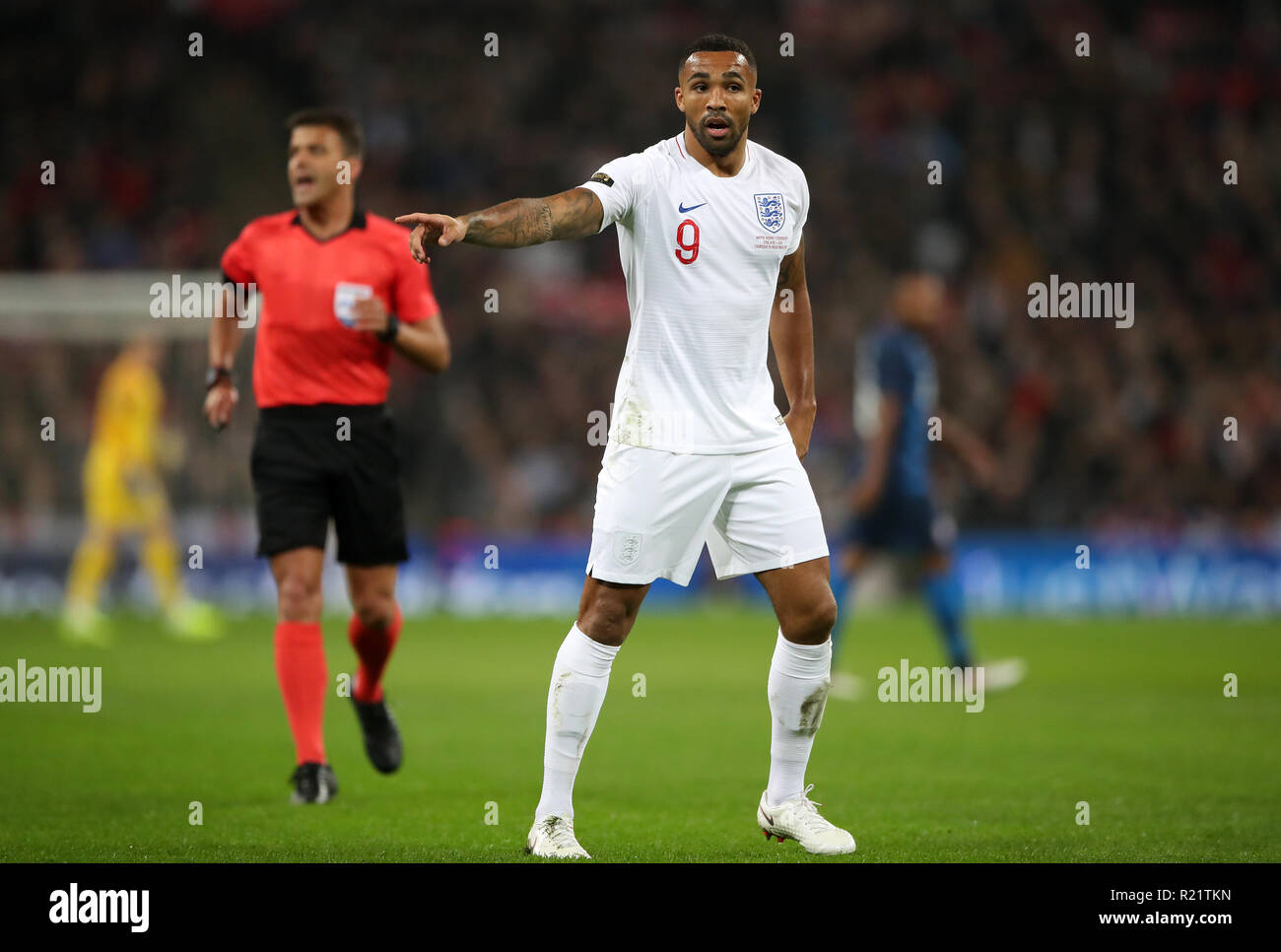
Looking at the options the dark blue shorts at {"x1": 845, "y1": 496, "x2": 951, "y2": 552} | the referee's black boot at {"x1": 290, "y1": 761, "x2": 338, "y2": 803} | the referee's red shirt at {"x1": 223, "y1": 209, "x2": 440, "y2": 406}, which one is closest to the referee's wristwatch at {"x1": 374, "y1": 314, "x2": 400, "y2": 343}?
the referee's red shirt at {"x1": 223, "y1": 209, "x2": 440, "y2": 406}

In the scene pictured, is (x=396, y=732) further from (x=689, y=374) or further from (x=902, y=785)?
(x=689, y=374)

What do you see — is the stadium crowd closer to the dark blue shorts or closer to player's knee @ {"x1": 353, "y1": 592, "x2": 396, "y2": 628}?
the dark blue shorts

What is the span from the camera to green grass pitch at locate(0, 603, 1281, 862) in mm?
5973

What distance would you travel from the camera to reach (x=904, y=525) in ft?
37.4

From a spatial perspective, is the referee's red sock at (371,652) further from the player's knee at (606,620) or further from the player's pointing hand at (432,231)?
the player's pointing hand at (432,231)

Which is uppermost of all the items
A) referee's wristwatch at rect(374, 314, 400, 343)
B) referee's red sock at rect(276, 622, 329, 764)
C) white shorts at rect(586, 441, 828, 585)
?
referee's wristwatch at rect(374, 314, 400, 343)

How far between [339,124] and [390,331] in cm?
109

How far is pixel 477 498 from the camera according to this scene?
71.1 feet

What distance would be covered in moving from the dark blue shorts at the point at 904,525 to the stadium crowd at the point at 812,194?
30.8 ft

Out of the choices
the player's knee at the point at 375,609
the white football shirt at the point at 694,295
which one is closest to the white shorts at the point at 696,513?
the white football shirt at the point at 694,295

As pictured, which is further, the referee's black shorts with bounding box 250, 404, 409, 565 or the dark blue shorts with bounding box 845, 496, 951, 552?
the dark blue shorts with bounding box 845, 496, 951, 552

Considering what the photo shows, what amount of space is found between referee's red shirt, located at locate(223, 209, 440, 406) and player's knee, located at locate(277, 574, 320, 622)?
2.63ft

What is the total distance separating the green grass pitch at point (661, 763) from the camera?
597 centimetres

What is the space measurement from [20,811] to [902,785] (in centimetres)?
377
